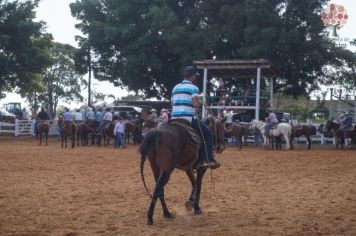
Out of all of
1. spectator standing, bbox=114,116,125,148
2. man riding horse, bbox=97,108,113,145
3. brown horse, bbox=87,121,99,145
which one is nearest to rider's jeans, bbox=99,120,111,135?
man riding horse, bbox=97,108,113,145

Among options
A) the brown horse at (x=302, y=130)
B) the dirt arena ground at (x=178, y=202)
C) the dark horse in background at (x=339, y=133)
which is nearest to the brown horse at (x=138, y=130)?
the brown horse at (x=302, y=130)

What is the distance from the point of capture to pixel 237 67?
103 feet

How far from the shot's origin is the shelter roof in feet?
101

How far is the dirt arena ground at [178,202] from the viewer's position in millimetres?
7676

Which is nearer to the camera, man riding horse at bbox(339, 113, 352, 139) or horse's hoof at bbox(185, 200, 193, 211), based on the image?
horse's hoof at bbox(185, 200, 193, 211)

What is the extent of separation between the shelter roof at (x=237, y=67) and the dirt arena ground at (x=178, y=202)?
14665mm

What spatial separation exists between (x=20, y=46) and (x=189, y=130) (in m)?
34.6

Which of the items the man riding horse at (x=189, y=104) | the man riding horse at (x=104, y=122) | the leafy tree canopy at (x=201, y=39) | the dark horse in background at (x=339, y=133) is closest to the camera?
the man riding horse at (x=189, y=104)

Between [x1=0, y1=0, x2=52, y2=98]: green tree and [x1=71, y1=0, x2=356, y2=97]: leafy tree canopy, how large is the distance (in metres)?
3.85

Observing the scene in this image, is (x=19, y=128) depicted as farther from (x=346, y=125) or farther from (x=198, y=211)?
(x=198, y=211)

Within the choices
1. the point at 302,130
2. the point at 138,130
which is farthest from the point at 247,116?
the point at 138,130

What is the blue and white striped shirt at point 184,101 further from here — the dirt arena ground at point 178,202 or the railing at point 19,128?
the railing at point 19,128

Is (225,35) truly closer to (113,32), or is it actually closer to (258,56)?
(258,56)
